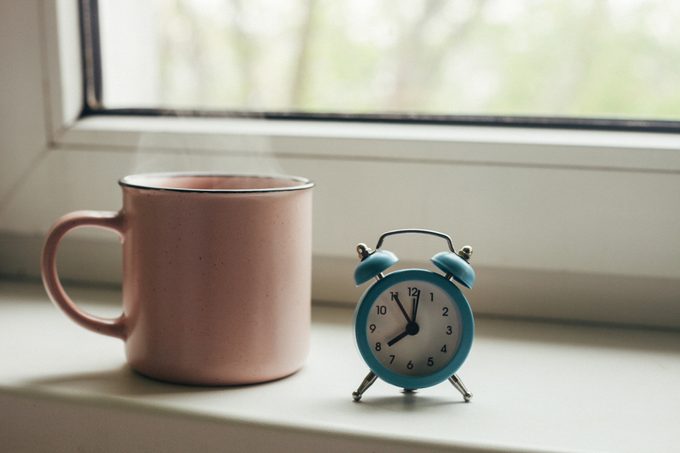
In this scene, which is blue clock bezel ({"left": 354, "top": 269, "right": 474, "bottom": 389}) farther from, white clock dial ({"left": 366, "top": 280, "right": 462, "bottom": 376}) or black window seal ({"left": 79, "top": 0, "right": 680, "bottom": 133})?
black window seal ({"left": 79, "top": 0, "right": 680, "bottom": 133})

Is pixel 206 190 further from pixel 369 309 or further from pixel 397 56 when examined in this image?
pixel 397 56

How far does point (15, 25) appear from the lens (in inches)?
28.6

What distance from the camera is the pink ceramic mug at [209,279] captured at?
1.49 ft

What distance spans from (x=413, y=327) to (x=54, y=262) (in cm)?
26

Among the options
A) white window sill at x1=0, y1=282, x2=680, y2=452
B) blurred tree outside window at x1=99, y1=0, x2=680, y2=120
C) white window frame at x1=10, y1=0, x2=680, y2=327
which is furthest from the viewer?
blurred tree outside window at x1=99, y1=0, x2=680, y2=120

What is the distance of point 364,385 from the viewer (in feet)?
1.52

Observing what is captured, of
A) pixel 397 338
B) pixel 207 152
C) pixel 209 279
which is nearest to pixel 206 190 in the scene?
pixel 209 279

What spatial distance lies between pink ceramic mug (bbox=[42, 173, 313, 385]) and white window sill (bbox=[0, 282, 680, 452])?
0.02 meters

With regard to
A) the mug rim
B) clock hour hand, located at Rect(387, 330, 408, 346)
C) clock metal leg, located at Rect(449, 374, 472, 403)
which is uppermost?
the mug rim

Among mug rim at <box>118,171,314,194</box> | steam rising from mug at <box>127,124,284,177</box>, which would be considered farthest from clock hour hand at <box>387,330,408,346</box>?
steam rising from mug at <box>127,124,284,177</box>

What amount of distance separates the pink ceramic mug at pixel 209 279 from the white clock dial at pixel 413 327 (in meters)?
0.06

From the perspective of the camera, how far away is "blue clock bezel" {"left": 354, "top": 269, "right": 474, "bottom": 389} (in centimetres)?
46

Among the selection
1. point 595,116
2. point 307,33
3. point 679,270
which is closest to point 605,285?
point 679,270

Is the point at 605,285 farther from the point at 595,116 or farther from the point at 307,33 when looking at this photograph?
the point at 307,33
